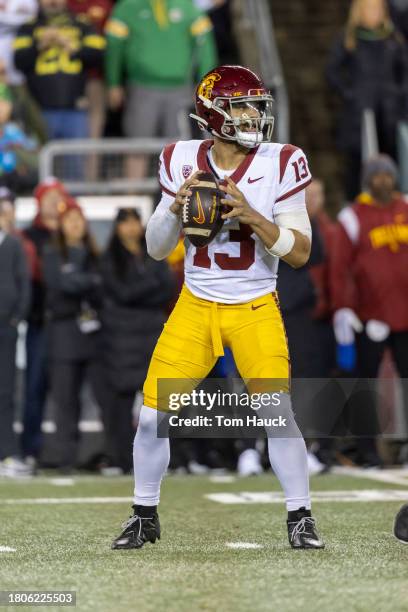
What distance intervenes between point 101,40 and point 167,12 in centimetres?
57

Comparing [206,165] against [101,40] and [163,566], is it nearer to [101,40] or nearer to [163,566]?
[163,566]

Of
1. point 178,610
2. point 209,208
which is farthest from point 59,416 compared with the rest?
point 178,610

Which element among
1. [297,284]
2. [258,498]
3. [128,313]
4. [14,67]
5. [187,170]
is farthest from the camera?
[14,67]

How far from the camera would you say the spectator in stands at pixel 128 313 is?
8.94 metres

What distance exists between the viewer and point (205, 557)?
5098mm

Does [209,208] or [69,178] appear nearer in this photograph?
[209,208]

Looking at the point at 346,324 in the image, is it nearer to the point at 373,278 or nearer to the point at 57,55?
the point at 373,278

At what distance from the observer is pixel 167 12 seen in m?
11.4

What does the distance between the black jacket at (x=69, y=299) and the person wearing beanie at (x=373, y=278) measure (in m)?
1.54

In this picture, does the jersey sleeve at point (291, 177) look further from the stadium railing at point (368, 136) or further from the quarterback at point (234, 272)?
the stadium railing at point (368, 136)

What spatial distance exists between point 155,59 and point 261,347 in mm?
6306

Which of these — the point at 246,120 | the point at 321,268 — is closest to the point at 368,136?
the point at 321,268

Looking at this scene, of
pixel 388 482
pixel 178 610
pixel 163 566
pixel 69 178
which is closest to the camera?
pixel 178 610

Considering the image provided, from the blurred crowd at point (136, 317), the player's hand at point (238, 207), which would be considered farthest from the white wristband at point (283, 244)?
the blurred crowd at point (136, 317)
